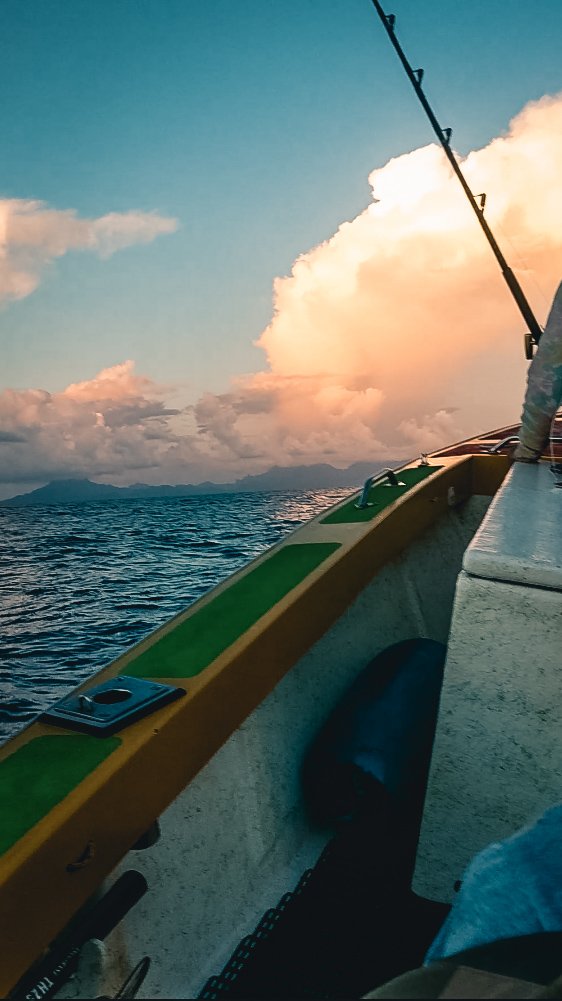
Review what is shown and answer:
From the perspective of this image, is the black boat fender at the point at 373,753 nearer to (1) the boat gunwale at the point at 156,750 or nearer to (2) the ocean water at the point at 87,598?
(1) the boat gunwale at the point at 156,750

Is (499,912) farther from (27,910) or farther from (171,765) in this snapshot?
(171,765)

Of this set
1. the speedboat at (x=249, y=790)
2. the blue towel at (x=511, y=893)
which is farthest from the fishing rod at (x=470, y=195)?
the blue towel at (x=511, y=893)

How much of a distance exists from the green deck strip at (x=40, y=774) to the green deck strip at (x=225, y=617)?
451mm

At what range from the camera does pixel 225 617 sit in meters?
2.77

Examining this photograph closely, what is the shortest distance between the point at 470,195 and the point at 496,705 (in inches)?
252

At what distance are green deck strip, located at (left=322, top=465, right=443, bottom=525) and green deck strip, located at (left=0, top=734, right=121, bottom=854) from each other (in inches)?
92.8

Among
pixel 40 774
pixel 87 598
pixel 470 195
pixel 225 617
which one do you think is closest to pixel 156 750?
pixel 40 774

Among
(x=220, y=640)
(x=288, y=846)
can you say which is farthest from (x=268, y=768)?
(x=220, y=640)

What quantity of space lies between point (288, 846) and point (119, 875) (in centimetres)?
96

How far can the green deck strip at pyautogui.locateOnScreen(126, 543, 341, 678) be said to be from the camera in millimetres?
2430

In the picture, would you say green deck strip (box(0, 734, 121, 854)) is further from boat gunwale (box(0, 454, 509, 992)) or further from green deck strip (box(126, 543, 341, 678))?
green deck strip (box(126, 543, 341, 678))

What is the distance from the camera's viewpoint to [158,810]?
6.48 ft

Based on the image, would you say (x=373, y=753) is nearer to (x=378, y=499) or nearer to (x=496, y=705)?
(x=496, y=705)

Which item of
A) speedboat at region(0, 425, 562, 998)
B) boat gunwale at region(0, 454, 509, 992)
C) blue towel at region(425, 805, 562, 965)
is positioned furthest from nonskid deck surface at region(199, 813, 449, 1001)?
blue towel at region(425, 805, 562, 965)
